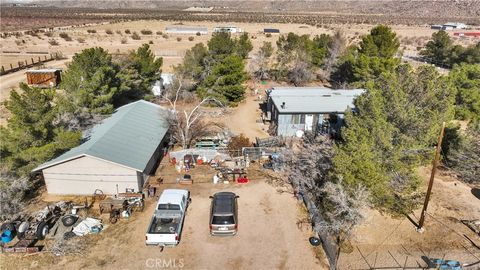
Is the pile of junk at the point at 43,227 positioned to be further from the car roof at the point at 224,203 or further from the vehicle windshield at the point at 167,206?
the car roof at the point at 224,203

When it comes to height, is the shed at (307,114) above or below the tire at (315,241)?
above


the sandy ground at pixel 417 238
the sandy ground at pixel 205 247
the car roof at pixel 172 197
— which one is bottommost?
the sandy ground at pixel 417 238

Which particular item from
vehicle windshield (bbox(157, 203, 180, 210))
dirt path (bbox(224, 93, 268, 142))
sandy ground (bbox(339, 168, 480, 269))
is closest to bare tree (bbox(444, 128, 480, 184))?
sandy ground (bbox(339, 168, 480, 269))

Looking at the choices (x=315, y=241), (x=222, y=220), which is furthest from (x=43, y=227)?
(x=315, y=241)

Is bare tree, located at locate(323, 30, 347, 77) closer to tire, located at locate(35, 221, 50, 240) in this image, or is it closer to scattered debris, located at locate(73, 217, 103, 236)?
scattered debris, located at locate(73, 217, 103, 236)

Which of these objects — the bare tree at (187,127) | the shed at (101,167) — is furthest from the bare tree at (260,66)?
the shed at (101,167)

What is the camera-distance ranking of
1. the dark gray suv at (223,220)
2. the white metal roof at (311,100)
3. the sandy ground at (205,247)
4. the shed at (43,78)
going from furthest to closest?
the shed at (43,78) → the white metal roof at (311,100) → the dark gray suv at (223,220) → the sandy ground at (205,247)
